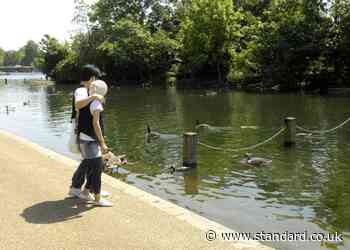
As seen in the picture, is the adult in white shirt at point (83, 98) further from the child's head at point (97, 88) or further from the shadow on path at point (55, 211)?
the shadow on path at point (55, 211)

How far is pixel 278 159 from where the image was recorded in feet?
49.4

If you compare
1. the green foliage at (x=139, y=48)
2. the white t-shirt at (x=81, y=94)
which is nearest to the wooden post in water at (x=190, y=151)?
the white t-shirt at (x=81, y=94)

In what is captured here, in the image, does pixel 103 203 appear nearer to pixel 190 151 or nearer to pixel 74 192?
pixel 74 192

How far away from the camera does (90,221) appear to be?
6902 millimetres

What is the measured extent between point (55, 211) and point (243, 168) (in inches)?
299

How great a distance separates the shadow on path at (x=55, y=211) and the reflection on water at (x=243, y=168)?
2942 millimetres

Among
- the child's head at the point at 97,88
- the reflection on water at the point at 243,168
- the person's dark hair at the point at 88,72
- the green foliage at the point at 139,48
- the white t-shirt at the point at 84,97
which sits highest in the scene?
the green foliage at the point at 139,48

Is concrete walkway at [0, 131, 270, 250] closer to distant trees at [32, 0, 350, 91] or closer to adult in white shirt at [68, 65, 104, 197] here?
adult in white shirt at [68, 65, 104, 197]

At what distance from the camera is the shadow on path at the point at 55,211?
6945mm

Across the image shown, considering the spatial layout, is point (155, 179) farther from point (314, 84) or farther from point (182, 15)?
point (182, 15)

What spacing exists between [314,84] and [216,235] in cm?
4152

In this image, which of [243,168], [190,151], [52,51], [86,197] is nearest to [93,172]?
[86,197]

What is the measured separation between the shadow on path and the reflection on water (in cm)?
294

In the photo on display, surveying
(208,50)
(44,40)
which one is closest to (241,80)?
(208,50)
